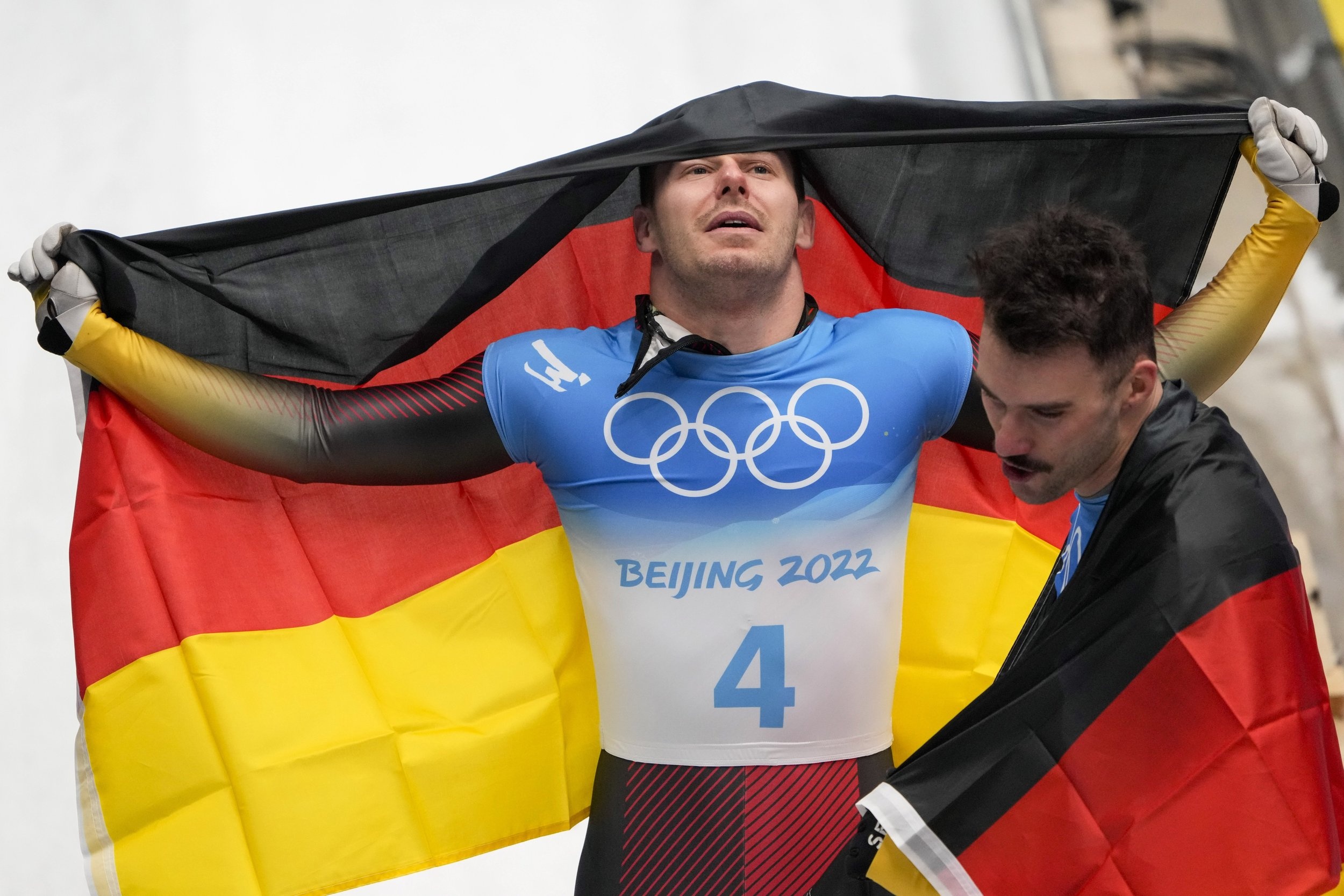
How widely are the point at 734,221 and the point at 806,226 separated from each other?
175 mm

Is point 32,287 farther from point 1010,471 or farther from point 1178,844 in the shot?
point 1178,844

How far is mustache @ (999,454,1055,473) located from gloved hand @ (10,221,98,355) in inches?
48.7

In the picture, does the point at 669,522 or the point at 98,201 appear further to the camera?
the point at 98,201

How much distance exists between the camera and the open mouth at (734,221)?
5.84ft

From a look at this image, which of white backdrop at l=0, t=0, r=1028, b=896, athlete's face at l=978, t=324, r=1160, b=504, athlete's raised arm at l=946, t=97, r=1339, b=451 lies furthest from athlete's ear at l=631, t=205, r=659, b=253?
white backdrop at l=0, t=0, r=1028, b=896

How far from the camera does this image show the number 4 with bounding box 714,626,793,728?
1730 millimetres

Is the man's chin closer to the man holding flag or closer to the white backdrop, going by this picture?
the man holding flag

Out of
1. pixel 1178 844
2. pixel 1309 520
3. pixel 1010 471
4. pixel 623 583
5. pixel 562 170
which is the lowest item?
pixel 1309 520

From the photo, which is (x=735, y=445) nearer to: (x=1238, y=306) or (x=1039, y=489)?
(x=1039, y=489)

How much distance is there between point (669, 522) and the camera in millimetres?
1772

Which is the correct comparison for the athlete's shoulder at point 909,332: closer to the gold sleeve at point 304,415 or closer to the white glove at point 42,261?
the gold sleeve at point 304,415

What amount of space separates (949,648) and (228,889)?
1096mm

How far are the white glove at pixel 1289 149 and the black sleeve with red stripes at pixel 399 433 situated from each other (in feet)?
3.77

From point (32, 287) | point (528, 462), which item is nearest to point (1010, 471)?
point (528, 462)
